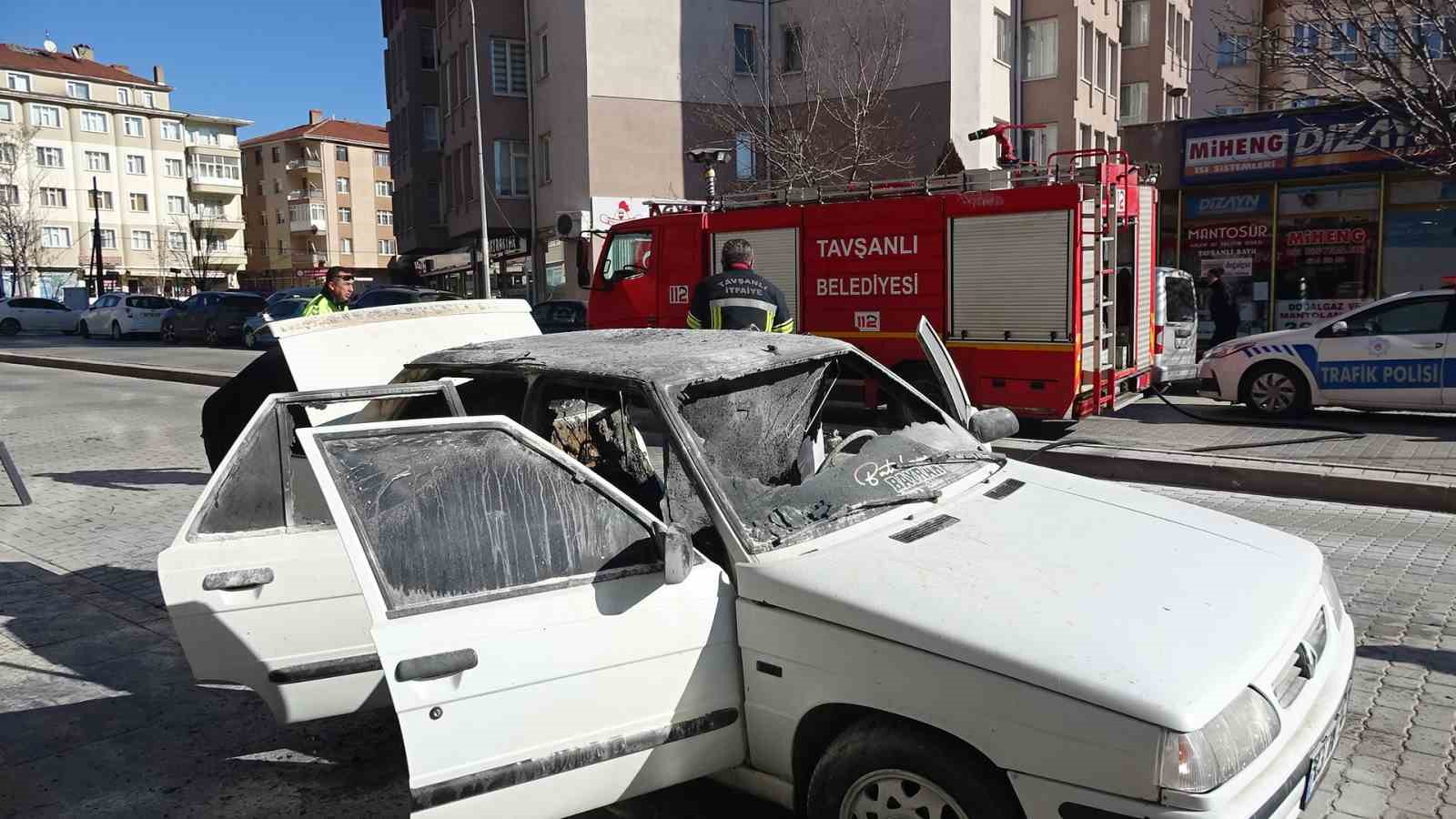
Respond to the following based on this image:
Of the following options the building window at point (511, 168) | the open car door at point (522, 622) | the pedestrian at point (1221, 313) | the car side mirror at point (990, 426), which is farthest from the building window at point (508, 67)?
the open car door at point (522, 622)

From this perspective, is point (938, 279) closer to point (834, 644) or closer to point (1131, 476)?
point (1131, 476)

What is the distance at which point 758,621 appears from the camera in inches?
113

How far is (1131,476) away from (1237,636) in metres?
6.90

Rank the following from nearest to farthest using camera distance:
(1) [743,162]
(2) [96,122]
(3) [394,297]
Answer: (3) [394,297], (1) [743,162], (2) [96,122]

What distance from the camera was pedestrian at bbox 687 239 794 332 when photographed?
22.3ft

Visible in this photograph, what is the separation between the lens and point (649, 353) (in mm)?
3668

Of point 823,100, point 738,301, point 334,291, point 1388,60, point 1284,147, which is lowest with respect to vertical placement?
point 738,301

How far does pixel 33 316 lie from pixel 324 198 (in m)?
43.3

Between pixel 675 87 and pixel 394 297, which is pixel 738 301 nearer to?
pixel 394 297


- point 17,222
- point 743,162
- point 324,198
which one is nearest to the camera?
point 743,162

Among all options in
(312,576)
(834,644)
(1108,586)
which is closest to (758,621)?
(834,644)

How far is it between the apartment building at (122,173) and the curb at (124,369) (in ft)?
151

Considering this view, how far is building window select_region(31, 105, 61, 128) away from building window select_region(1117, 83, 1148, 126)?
72.3 m

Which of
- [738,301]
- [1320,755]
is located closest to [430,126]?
[738,301]
